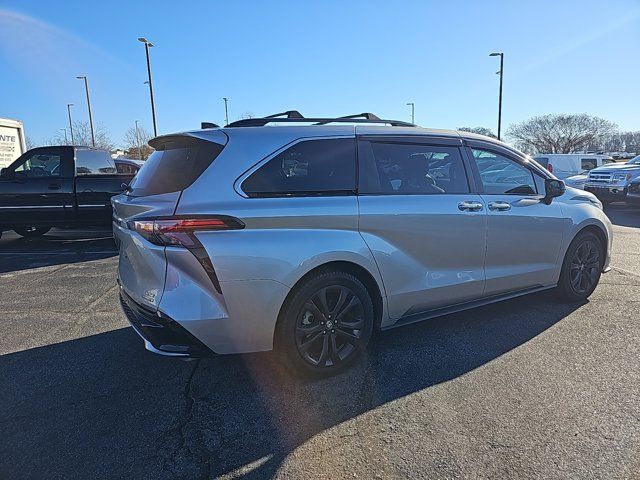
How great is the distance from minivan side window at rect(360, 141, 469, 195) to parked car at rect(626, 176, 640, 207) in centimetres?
1202

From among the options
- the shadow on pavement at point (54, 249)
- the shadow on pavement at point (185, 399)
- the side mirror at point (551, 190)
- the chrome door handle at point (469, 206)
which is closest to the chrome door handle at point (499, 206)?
the chrome door handle at point (469, 206)

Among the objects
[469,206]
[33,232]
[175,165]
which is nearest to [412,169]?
[469,206]

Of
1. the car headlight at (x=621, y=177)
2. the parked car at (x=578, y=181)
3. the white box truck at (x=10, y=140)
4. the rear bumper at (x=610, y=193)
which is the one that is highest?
the white box truck at (x=10, y=140)

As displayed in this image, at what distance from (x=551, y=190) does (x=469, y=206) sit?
3.99ft

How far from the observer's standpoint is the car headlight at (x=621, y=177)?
549 inches

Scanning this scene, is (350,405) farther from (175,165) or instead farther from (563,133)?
(563,133)

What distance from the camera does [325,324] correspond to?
3.25 metres

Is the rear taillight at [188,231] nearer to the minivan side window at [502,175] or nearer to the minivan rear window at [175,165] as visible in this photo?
the minivan rear window at [175,165]

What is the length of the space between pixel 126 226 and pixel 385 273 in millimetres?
1903

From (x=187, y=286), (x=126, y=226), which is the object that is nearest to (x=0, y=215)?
(x=126, y=226)

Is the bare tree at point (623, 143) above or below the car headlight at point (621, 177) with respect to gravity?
above

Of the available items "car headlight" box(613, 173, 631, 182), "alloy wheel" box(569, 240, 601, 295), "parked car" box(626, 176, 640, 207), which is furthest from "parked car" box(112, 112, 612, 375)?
"car headlight" box(613, 173, 631, 182)

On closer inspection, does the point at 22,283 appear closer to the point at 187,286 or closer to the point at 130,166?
the point at 187,286

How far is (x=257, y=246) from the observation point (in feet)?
9.40
